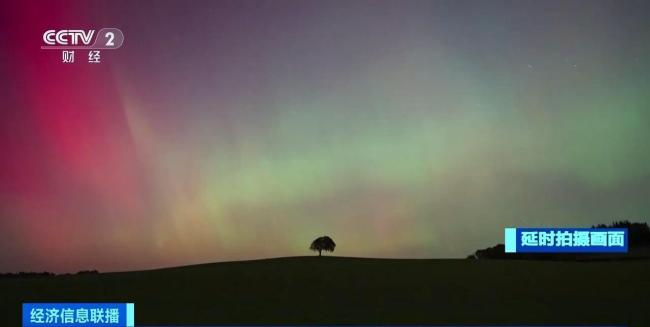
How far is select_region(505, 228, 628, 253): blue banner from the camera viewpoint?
1317 cm

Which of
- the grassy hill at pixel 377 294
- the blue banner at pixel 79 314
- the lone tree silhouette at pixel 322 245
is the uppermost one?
the lone tree silhouette at pixel 322 245

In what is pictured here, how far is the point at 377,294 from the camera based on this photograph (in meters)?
15.2

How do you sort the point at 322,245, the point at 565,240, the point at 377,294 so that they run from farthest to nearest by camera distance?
the point at 322,245, the point at 377,294, the point at 565,240

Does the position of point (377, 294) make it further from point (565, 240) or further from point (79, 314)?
point (79, 314)

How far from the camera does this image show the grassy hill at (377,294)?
1259 centimetres

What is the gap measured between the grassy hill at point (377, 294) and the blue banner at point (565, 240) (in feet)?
3.97

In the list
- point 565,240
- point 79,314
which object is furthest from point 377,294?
point 79,314

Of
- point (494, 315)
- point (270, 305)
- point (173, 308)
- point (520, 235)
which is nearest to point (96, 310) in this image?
point (173, 308)

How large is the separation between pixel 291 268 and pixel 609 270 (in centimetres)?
949

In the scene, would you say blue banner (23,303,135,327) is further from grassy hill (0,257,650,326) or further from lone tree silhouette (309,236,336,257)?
lone tree silhouette (309,236,336,257)

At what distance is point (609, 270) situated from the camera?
17.0 m

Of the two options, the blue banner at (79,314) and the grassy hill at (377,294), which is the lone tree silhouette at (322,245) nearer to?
the grassy hill at (377,294)

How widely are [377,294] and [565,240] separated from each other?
4.51 m

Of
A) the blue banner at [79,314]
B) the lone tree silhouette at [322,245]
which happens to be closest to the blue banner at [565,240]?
the blue banner at [79,314]
